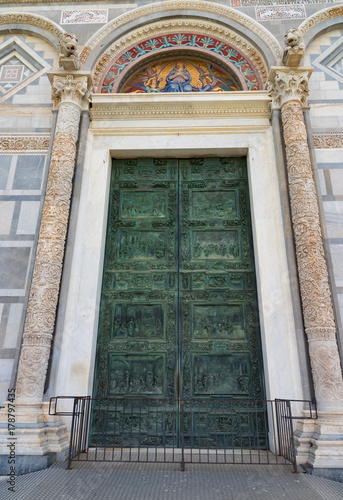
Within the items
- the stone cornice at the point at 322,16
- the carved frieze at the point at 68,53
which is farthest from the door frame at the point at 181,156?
the stone cornice at the point at 322,16

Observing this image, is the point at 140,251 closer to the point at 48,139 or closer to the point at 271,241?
the point at 271,241

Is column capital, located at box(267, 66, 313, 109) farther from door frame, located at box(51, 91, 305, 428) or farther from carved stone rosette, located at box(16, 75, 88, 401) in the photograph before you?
carved stone rosette, located at box(16, 75, 88, 401)

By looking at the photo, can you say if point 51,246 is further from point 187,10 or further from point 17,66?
point 187,10

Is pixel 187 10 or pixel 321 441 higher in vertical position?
pixel 187 10

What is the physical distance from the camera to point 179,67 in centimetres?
778

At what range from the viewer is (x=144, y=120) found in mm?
6910

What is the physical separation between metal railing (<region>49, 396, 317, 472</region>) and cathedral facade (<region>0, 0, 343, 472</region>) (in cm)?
21

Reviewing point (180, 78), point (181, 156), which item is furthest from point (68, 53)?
point (181, 156)

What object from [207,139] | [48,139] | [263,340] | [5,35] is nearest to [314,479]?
[263,340]

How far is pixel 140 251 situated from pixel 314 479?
13.3ft

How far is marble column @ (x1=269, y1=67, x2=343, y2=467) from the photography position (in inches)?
178

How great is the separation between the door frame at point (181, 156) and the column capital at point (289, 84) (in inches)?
10.8

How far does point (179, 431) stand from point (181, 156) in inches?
184

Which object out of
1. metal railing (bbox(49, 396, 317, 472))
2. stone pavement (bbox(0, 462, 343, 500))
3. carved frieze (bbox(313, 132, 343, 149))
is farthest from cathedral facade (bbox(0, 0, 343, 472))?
stone pavement (bbox(0, 462, 343, 500))
